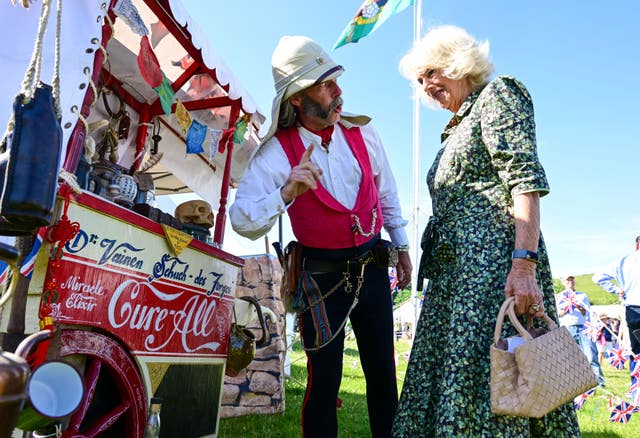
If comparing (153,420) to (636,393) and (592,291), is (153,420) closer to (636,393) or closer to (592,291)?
(636,393)

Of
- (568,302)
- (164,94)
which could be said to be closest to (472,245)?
(164,94)

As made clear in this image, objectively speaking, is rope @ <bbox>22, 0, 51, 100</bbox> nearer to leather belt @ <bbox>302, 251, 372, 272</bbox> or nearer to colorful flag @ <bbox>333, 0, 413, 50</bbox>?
leather belt @ <bbox>302, 251, 372, 272</bbox>

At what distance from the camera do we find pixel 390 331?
2404 millimetres

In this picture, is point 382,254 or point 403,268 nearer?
point 382,254

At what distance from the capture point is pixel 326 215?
2.37m

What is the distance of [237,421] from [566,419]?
3242 millimetres

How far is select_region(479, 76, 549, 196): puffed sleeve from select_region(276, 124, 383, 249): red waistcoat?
0.70 metres

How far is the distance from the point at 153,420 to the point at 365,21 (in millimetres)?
7330

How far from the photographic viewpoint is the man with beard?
2.20 metres

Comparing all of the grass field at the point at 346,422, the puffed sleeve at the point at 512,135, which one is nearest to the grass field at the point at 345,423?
the grass field at the point at 346,422

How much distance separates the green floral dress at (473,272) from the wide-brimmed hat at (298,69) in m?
0.69

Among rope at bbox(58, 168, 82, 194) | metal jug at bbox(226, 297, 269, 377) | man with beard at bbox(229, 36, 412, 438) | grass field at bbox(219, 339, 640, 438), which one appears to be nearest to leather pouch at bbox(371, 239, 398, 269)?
man with beard at bbox(229, 36, 412, 438)

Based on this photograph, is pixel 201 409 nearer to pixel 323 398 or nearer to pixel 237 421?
pixel 323 398

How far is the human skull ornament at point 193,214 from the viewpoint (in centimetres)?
286
